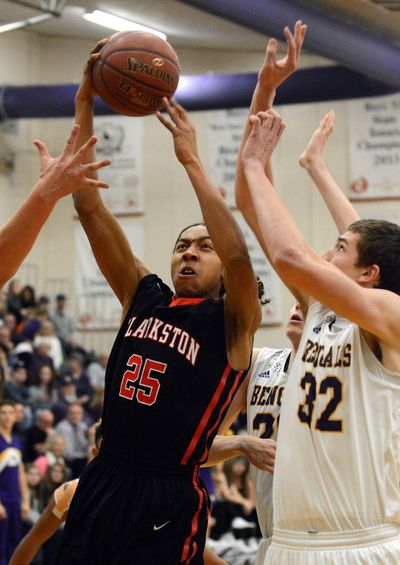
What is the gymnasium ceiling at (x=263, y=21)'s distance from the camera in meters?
13.1

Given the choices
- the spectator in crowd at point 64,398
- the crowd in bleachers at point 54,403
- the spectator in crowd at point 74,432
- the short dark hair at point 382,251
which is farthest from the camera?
the spectator in crowd at point 64,398

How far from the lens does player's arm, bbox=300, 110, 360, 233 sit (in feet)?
15.6

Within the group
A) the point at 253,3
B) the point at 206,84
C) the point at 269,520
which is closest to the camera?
the point at 269,520

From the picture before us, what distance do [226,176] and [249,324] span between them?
576 inches

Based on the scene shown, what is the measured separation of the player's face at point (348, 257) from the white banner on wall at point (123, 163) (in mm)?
15228

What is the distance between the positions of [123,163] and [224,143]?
2.17 m

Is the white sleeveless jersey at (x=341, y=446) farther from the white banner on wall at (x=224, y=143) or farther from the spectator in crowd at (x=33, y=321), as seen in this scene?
the white banner on wall at (x=224, y=143)

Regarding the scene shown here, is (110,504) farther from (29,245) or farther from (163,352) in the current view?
(29,245)

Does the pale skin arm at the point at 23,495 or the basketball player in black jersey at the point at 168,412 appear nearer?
the basketball player in black jersey at the point at 168,412

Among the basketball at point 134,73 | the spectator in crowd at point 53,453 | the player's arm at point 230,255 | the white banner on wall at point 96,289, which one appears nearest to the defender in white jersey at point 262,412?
the player's arm at point 230,255

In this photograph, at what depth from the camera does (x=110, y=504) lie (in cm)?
393

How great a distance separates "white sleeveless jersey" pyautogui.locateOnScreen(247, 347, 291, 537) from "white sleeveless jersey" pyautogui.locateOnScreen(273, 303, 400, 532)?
1045mm

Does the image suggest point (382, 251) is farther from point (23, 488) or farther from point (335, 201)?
point (23, 488)

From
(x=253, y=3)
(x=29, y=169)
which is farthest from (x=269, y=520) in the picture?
(x=29, y=169)
